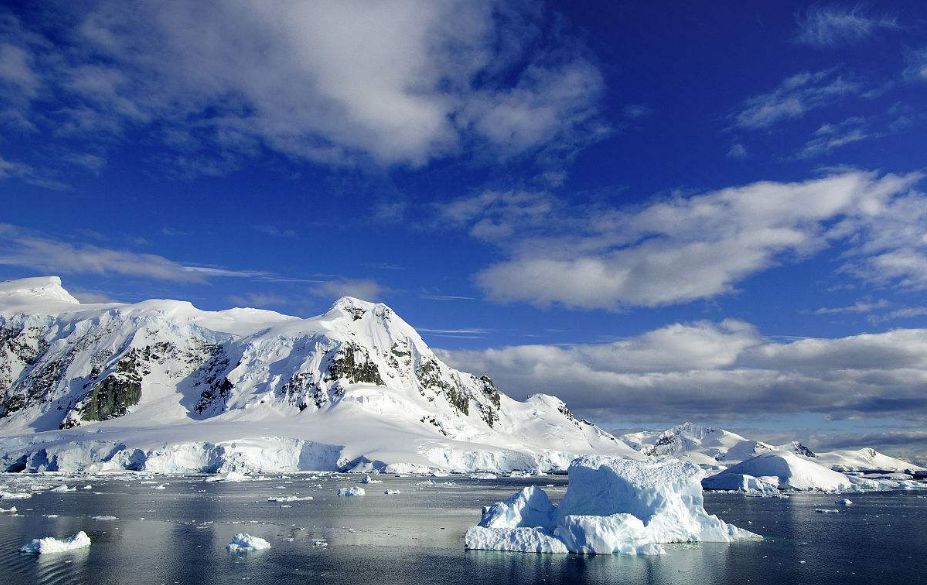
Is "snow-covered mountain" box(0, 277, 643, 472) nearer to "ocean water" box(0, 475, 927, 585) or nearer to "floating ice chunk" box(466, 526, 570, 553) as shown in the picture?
"ocean water" box(0, 475, 927, 585)

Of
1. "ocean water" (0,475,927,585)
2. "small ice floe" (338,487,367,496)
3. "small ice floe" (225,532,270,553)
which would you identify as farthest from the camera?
"small ice floe" (338,487,367,496)

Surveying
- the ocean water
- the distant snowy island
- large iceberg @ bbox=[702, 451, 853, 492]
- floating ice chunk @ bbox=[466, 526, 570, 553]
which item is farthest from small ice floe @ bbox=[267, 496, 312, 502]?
the distant snowy island

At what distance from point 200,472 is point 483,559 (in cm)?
9940

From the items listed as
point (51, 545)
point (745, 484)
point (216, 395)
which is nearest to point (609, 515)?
point (51, 545)

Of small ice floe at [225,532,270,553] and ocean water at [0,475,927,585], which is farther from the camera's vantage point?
small ice floe at [225,532,270,553]

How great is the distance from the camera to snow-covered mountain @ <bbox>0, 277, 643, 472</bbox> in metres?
120

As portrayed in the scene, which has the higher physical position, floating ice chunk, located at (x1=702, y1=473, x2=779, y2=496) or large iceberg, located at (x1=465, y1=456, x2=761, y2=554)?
floating ice chunk, located at (x1=702, y1=473, x2=779, y2=496)

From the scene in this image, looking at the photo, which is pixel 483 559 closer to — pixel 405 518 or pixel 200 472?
pixel 405 518

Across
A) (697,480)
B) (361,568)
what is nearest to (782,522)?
(697,480)

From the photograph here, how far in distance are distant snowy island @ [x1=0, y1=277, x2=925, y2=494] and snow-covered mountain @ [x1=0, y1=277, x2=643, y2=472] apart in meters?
0.34

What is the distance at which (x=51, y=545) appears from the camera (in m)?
28.3

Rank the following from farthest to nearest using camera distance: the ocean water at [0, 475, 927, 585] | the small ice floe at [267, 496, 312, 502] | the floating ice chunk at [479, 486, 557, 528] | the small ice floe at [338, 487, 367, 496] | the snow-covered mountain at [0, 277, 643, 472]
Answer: the snow-covered mountain at [0, 277, 643, 472] → the small ice floe at [338, 487, 367, 496] → the small ice floe at [267, 496, 312, 502] → the floating ice chunk at [479, 486, 557, 528] → the ocean water at [0, 475, 927, 585]

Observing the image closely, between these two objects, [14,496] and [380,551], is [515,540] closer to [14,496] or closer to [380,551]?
[380,551]

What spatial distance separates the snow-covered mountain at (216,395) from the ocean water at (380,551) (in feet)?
227
